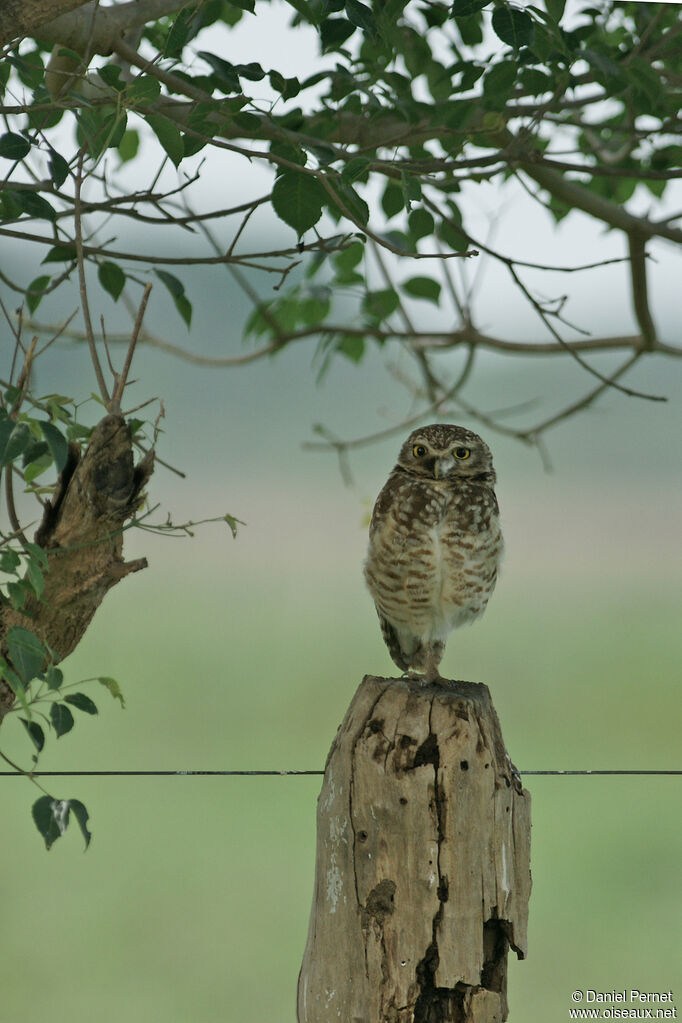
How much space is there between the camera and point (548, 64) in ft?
3.79

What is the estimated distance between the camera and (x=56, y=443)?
2.58ft

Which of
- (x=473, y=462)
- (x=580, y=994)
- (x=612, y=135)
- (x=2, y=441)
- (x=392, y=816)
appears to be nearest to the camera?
(x=2, y=441)

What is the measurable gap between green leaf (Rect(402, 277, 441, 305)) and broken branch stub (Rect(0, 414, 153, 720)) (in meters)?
0.69

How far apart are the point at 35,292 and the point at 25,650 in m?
0.48

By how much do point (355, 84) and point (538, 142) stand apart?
55cm

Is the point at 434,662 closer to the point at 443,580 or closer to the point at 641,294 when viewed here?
the point at 443,580

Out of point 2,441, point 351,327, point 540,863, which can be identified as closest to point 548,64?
point 351,327

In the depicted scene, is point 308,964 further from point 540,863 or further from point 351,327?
point 351,327

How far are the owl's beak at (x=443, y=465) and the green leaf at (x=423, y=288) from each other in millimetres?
502

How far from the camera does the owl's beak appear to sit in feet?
3.50

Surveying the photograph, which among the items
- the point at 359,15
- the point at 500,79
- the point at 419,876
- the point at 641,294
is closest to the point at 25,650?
the point at 419,876

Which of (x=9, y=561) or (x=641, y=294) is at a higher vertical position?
(x=641, y=294)

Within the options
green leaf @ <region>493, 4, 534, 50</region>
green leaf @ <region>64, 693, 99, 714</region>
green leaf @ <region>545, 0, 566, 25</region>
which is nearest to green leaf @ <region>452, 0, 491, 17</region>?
green leaf @ <region>493, 4, 534, 50</region>

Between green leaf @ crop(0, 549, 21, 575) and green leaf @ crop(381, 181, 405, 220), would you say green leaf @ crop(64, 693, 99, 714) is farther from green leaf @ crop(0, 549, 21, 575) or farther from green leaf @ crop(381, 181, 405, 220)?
green leaf @ crop(381, 181, 405, 220)
